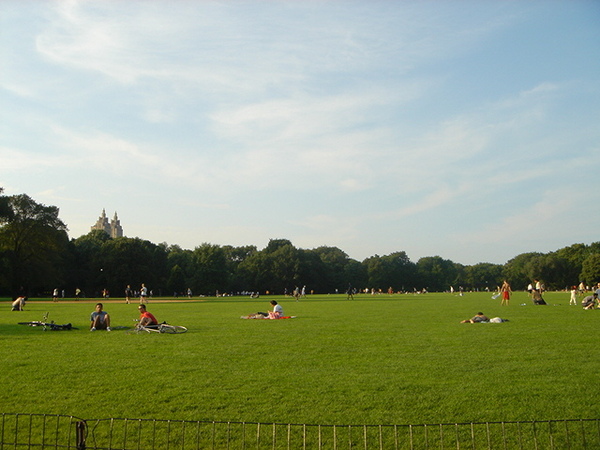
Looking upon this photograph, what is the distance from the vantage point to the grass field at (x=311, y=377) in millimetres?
9297

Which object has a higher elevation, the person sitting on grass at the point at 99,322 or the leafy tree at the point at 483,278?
the leafy tree at the point at 483,278

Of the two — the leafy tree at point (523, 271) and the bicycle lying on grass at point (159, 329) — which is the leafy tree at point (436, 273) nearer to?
the leafy tree at point (523, 271)

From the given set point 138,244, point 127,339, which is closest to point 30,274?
point 138,244

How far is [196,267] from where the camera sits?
121m

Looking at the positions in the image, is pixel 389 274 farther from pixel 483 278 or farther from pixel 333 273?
pixel 483 278

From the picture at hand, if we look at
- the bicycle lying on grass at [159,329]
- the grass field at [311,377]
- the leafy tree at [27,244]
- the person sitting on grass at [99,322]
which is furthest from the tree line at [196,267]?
the grass field at [311,377]

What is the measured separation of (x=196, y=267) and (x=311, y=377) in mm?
111869

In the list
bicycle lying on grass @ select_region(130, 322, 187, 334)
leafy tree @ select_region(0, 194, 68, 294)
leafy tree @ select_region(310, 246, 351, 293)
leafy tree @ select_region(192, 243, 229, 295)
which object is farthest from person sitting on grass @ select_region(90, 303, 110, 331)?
leafy tree @ select_region(310, 246, 351, 293)

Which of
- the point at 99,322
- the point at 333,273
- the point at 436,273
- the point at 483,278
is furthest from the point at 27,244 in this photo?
the point at 483,278

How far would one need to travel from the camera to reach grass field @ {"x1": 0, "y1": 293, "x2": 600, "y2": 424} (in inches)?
366

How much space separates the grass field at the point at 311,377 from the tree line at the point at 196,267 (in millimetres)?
51527

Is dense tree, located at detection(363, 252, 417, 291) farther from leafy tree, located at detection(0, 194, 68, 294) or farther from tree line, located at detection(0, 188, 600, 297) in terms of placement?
leafy tree, located at detection(0, 194, 68, 294)

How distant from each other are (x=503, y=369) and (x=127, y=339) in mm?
12076

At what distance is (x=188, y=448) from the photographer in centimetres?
793
